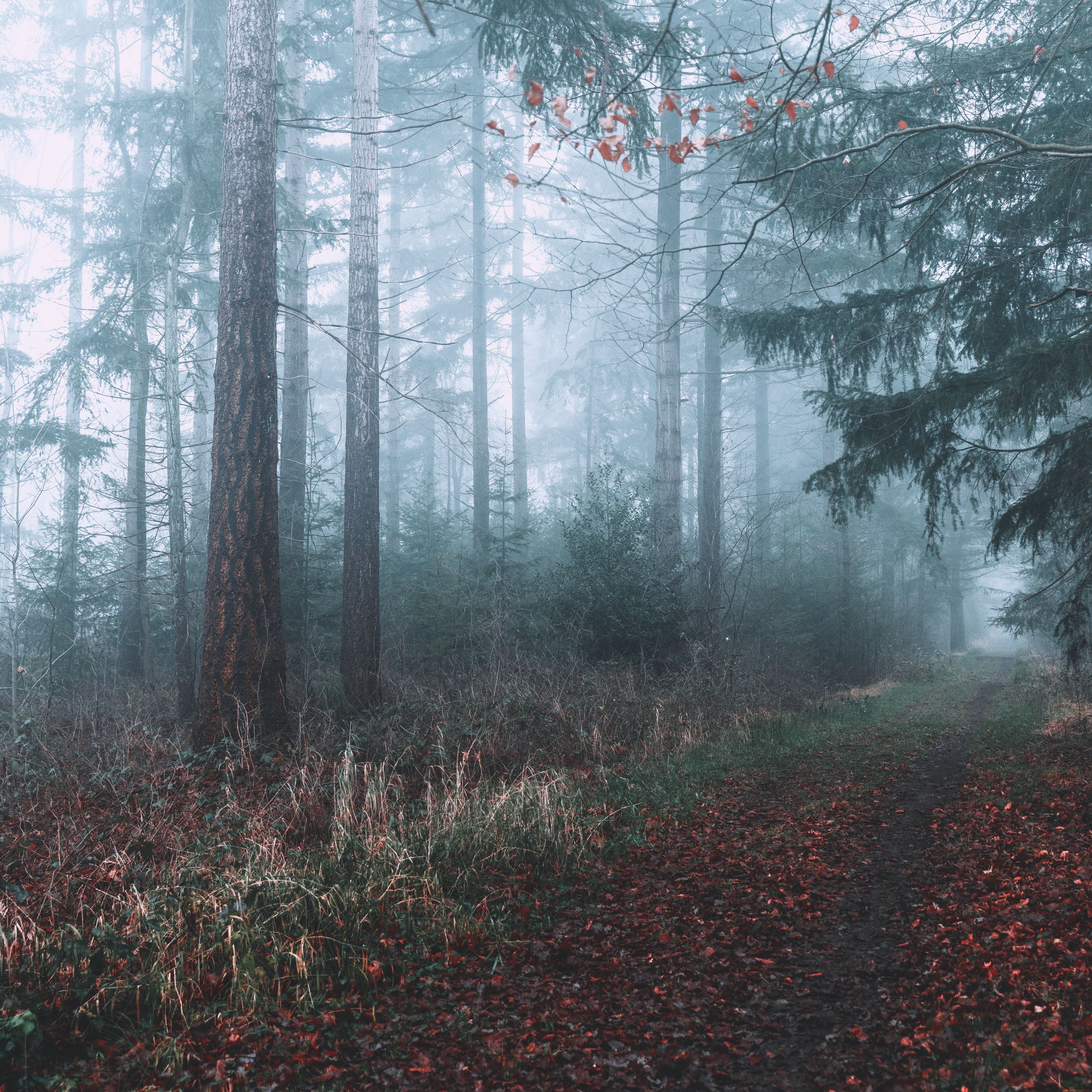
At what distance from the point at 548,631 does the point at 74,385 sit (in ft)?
36.3

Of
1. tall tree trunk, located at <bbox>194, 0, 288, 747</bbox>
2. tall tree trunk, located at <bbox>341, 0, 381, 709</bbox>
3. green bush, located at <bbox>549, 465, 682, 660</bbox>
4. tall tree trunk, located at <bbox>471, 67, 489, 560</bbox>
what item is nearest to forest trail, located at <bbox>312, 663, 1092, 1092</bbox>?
tall tree trunk, located at <bbox>194, 0, 288, 747</bbox>

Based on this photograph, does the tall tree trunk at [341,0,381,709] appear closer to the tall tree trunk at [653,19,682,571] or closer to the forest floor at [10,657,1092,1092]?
the forest floor at [10,657,1092,1092]

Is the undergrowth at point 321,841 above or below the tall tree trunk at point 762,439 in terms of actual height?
below

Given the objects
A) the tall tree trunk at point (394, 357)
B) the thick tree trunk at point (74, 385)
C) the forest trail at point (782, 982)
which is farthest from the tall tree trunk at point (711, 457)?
the thick tree trunk at point (74, 385)

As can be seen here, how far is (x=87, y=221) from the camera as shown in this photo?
18.0 m

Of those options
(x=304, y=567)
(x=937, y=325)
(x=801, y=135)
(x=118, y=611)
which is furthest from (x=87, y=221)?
(x=937, y=325)

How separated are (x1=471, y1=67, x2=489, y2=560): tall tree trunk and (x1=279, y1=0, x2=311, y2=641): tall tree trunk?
18.2ft

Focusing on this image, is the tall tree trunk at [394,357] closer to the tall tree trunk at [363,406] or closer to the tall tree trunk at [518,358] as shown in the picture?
the tall tree trunk at [518,358]

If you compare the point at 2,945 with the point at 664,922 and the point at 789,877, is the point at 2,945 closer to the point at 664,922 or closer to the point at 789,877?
the point at 664,922

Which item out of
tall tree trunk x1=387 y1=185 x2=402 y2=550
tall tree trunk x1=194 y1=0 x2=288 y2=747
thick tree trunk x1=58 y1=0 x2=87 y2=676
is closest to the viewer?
tall tree trunk x1=194 y1=0 x2=288 y2=747

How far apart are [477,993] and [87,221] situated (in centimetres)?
2114

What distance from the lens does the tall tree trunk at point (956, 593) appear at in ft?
99.3

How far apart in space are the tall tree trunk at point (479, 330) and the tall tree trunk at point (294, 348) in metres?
5.54

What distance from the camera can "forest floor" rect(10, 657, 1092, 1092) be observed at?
2717 mm
